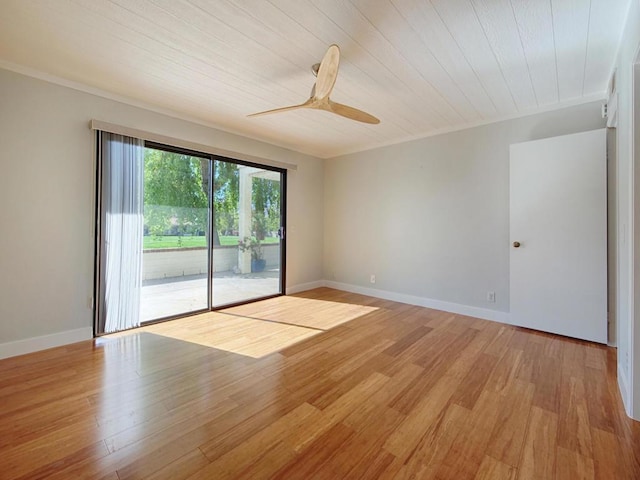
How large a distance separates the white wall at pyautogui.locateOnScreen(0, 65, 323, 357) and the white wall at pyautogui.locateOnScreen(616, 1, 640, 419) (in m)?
4.11

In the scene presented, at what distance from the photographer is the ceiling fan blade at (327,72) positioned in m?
1.72

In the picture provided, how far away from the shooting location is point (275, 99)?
2.94m

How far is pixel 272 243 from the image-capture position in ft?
15.0

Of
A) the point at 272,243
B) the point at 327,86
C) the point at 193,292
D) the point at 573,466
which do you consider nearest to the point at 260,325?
the point at 193,292

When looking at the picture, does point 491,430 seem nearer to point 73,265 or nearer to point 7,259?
point 73,265

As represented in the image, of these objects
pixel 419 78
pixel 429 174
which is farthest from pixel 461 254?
pixel 419 78

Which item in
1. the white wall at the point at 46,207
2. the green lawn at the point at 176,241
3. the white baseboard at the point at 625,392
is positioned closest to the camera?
the white baseboard at the point at 625,392

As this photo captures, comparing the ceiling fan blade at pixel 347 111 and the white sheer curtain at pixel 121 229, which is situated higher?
the ceiling fan blade at pixel 347 111

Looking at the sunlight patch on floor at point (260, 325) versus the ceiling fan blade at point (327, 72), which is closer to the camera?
the ceiling fan blade at point (327, 72)

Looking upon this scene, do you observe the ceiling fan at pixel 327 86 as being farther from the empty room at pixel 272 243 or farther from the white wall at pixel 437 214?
the white wall at pixel 437 214

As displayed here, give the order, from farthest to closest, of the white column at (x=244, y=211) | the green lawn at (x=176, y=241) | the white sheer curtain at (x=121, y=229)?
the white column at (x=244, y=211), the green lawn at (x=176, y=241), the white sheer curtain at (x=121, y=229)

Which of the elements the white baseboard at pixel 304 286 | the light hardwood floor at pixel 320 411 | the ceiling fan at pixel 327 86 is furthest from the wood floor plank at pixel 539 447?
the white baseboard at pixel 304 286

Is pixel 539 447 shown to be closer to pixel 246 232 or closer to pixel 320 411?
pixel 320 411

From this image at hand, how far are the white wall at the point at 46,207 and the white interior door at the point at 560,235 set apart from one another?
4.35 m
